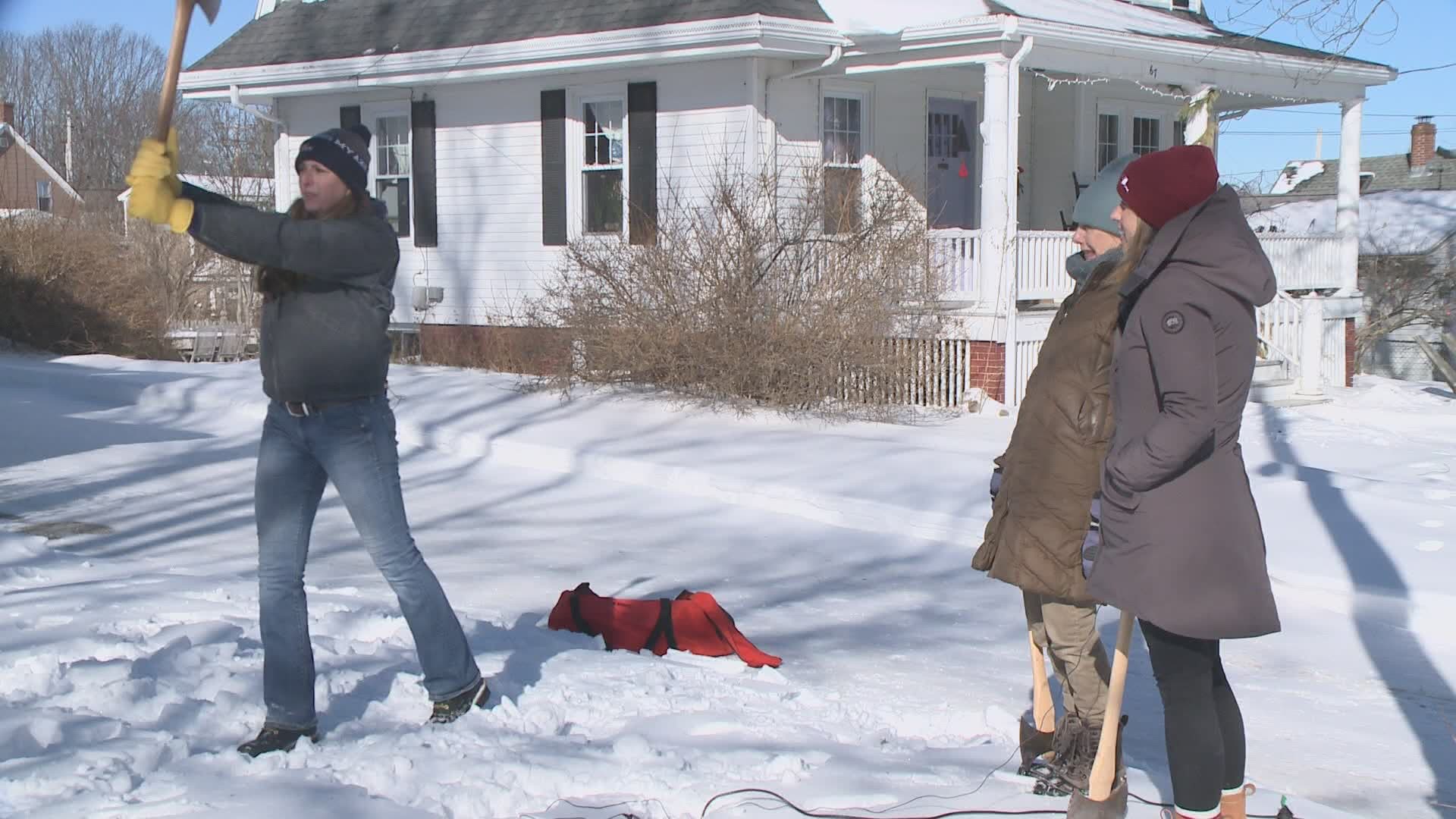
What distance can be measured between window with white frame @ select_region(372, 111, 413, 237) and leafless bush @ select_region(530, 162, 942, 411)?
21.3 feet

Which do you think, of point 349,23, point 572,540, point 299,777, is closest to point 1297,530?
point 572,540

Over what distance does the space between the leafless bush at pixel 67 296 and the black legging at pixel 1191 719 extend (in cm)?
1689

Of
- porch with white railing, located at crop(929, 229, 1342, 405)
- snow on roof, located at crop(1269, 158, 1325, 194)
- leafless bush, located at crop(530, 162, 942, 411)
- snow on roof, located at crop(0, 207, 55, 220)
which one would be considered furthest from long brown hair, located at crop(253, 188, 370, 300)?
snow on roof, located at crop(1269, 158, 1325, 194)

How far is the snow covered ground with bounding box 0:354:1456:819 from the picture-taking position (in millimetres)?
4102

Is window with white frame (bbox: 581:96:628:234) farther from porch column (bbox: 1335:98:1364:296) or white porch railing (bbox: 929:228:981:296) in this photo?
porch column (bbox: 1335:98:1364:296)

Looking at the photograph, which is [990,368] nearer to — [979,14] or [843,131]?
[843,131]

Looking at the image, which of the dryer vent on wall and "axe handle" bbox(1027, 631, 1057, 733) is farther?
the dryer vent on wall

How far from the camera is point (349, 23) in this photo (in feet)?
66.4

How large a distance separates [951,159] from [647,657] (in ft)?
45.8

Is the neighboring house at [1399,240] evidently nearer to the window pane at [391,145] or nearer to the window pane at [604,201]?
the window pane at [604,201]

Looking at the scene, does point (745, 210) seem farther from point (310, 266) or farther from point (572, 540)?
point (310, 266)

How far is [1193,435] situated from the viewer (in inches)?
137

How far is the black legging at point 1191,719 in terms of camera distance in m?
3.63

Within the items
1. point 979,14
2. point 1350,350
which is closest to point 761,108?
point 979,14
